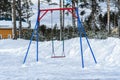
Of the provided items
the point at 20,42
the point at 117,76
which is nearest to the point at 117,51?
the point at 117,76

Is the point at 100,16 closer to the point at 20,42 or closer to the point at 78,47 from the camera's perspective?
the point at 20,42

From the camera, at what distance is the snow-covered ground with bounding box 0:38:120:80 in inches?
477

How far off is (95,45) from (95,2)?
37.9m

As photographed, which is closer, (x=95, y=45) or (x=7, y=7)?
(x=95, y=45)

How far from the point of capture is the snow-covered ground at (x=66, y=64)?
39.7 feet

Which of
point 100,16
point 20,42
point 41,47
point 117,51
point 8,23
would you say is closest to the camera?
point 117,51

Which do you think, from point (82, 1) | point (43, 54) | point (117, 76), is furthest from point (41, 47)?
point (82, 1)

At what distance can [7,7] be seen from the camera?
7231cm

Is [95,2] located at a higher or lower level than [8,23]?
higher

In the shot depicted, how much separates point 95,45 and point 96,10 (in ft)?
128

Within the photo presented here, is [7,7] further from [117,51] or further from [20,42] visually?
[117,51]

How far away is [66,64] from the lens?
16.5 meters

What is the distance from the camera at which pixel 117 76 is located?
38.6 feet

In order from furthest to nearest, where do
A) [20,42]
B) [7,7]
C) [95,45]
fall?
[7,7]
[20,42]
[95,45]
